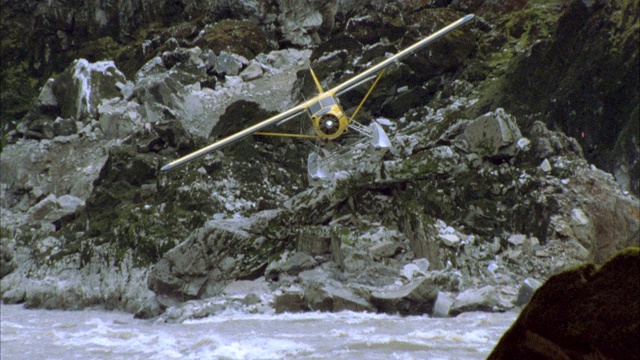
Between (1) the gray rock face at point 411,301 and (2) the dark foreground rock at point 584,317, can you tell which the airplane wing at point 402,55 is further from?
(2) the dark foreground rock at point 584,317

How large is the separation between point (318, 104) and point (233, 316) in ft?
15.9

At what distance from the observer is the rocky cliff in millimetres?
13758

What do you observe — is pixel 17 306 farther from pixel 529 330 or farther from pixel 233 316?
pixel 529 330

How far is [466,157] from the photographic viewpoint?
51.1 feet

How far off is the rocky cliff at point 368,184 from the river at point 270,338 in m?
0.74

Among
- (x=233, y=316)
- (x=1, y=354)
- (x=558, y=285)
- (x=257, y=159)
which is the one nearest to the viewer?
(x=558, y=285)

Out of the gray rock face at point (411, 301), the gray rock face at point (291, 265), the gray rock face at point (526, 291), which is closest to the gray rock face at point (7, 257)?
the gray rock face at point (291, 265)

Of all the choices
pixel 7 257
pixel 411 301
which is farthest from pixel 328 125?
pixel 7 257

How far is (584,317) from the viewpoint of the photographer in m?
3.05

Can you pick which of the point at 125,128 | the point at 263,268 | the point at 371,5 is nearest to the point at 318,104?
the point at 263,268

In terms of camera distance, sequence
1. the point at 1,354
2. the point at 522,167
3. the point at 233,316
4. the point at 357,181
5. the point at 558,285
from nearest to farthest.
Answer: the point at 558,285
the point at 1,354
the point at 233,316
the point at 522,167
the point at 357,181

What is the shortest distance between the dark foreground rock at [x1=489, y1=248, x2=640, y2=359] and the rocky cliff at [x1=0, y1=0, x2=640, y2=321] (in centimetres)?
869

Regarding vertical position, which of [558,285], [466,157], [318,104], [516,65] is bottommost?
[558,285]

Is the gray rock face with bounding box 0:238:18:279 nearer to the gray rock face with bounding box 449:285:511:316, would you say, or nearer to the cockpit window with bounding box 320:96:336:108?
the cockpit window with bounding box 320:96:336:108
